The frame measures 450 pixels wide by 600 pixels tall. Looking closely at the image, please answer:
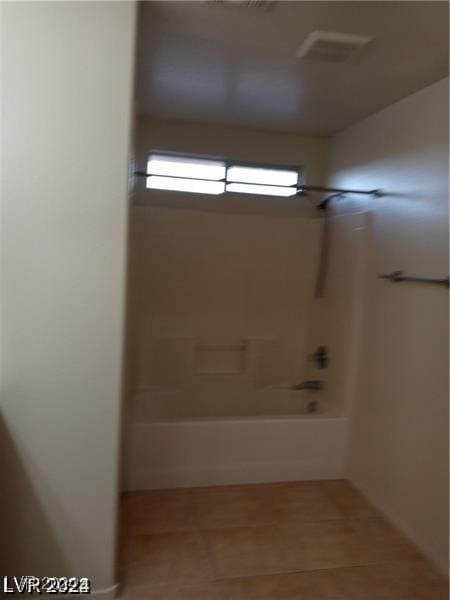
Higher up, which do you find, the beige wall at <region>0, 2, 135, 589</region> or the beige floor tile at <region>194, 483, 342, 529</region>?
the beige wall at <region>0, 2, 135, 589</region>

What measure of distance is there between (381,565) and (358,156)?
240 cm

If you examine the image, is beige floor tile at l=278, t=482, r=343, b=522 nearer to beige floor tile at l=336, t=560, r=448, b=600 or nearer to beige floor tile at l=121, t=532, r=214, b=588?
beige floor tile at l=336, t=560, r=448, b=600

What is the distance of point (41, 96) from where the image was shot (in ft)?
5.54

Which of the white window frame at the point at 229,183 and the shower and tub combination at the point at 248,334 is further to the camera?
the white window frame at the point at 229,183

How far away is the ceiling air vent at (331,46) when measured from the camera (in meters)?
1.98

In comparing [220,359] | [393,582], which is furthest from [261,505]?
[220,359]

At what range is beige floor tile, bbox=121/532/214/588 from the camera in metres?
2.10

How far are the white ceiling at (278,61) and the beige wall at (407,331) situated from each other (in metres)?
0.26

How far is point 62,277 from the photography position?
69.9 inches

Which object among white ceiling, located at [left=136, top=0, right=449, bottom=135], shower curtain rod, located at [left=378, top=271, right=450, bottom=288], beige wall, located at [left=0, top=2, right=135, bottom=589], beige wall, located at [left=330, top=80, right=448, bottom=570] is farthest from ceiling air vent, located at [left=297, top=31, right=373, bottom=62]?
shower curtain rod, located at [left=378, top=271, right=450, bottom=288]

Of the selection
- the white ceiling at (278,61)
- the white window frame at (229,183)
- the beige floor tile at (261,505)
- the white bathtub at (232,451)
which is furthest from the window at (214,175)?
the beige floor tile at (261,505)

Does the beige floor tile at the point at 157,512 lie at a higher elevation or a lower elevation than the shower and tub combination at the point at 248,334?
lower

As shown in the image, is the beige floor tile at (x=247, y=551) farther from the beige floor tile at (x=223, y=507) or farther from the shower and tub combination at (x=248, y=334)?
the shower and tub combination at (x=248, y=334)

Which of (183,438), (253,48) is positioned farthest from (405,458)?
(253,48)
